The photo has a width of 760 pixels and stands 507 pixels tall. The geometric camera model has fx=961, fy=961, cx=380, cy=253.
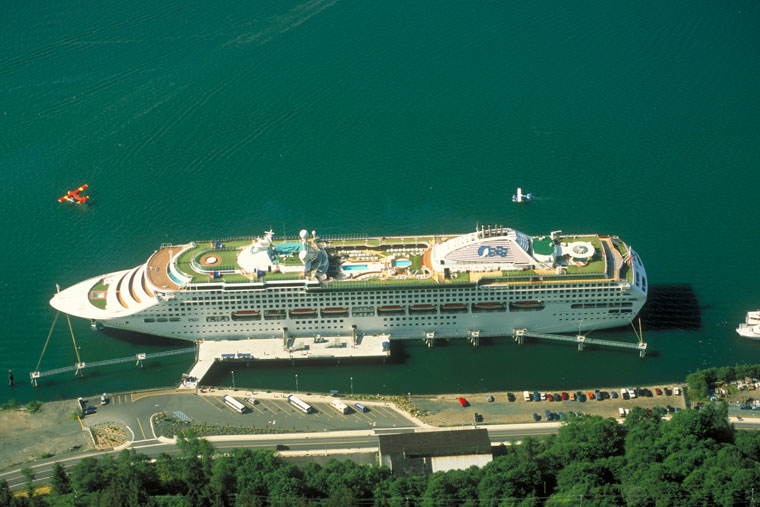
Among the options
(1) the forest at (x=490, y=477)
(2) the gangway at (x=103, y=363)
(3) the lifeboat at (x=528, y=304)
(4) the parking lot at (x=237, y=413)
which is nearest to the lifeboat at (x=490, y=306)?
(3) the lifeboat at (x=528, y=304)

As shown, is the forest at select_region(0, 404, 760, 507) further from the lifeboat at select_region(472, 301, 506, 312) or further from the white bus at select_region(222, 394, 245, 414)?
the lifeboat at select_region(472, 301, 506, 312)

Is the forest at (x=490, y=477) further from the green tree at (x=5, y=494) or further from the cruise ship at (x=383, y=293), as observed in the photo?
the cruise ship at (x=383, y=293)

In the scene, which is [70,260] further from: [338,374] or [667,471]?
[667,471]

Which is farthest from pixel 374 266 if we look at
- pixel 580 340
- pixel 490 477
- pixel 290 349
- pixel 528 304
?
pixel 490 477

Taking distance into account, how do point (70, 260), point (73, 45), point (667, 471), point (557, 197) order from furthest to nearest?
point (73, 45), point (557, 197), point (70, 260), point (667, 471)

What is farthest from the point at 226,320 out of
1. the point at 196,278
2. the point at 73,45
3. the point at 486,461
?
the point at 73,45

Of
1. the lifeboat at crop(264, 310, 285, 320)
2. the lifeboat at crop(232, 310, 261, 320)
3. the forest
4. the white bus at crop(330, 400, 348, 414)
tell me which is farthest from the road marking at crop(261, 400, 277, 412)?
the lifeboat at crop(232, 310, 261, 320)

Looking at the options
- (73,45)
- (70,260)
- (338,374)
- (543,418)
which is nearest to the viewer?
(543,418)
